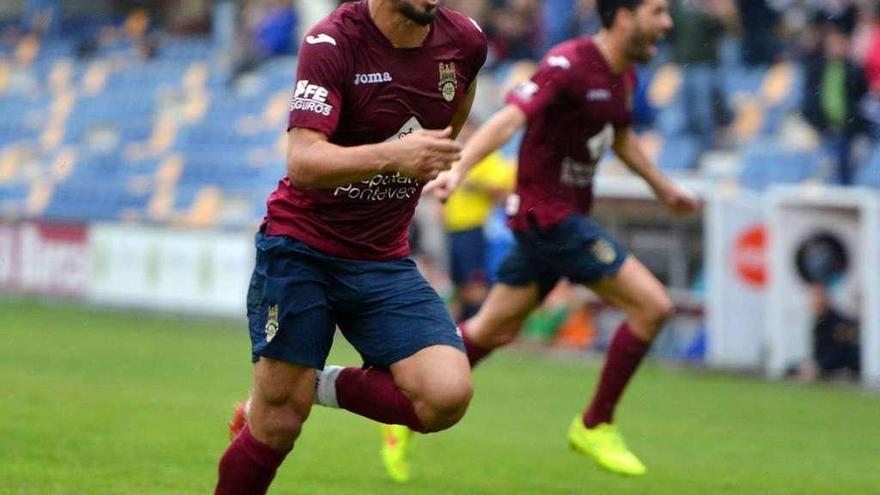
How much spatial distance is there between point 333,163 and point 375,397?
109 centimetres

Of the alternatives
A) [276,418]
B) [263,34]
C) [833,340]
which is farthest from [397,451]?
[263,34]

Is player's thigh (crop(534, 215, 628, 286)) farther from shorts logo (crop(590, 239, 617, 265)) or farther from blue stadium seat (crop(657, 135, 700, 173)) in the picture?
blue stadium seat (crop(657, 135, 700, 173))

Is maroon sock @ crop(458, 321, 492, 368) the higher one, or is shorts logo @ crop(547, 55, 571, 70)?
shorts logo @ crop(547, 55, 571, 70)

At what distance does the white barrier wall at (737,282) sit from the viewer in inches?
589

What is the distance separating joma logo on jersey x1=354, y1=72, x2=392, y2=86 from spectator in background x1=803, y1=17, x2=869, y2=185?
381 inches

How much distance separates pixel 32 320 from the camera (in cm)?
1741

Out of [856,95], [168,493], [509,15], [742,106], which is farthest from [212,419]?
[509,15]

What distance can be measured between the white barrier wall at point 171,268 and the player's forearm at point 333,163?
12.4m

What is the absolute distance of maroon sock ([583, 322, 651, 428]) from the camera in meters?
8.88

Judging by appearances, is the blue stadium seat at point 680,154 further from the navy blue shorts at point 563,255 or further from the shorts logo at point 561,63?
the shorts logo at point 561,63

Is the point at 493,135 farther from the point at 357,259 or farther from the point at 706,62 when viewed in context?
the point at 706,62

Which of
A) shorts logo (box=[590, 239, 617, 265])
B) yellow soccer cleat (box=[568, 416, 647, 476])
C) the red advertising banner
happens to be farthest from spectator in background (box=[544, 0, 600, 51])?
yellow soccer cleat (box=[568, 416, 647, 476])

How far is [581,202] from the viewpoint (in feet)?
30.6

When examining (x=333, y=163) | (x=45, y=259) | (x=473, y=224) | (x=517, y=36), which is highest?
(x=333, y=163)
